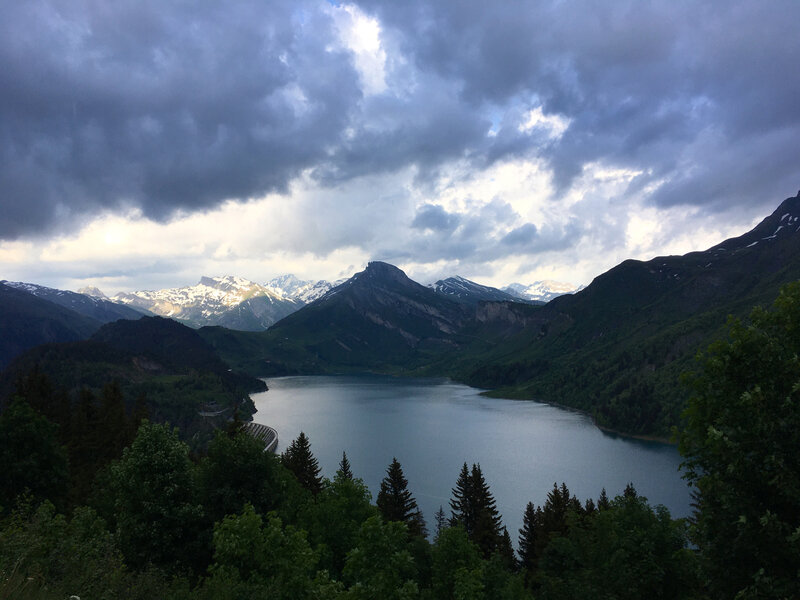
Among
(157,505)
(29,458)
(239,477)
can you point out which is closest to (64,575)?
(157,505)

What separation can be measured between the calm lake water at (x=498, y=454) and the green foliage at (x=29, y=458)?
60.4 metres

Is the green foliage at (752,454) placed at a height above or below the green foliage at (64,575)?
above

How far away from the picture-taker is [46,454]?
37.8 metres

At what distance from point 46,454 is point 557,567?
44426 millimetres

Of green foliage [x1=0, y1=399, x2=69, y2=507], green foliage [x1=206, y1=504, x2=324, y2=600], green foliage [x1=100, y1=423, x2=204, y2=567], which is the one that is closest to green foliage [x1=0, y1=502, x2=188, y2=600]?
green foliage [x1=206, y1=504, x2=324, y2=600]

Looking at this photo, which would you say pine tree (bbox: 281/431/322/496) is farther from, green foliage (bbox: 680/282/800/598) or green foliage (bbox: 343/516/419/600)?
green foliage (bbox: 680/282/800/598)

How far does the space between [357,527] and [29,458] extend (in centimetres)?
2575

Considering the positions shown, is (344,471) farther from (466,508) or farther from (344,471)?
(466,508)

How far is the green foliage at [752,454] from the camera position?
13.6 meters

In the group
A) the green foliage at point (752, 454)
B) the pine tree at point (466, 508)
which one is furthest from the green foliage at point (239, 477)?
the pine tree at point (466, 508)

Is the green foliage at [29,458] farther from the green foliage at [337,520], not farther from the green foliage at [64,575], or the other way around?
the green foliage at [64,575]

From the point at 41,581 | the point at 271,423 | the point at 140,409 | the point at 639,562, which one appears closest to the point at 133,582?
the point at 41,581

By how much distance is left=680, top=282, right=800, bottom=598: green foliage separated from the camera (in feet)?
44.5

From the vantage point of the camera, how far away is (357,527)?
32438 millimetres
